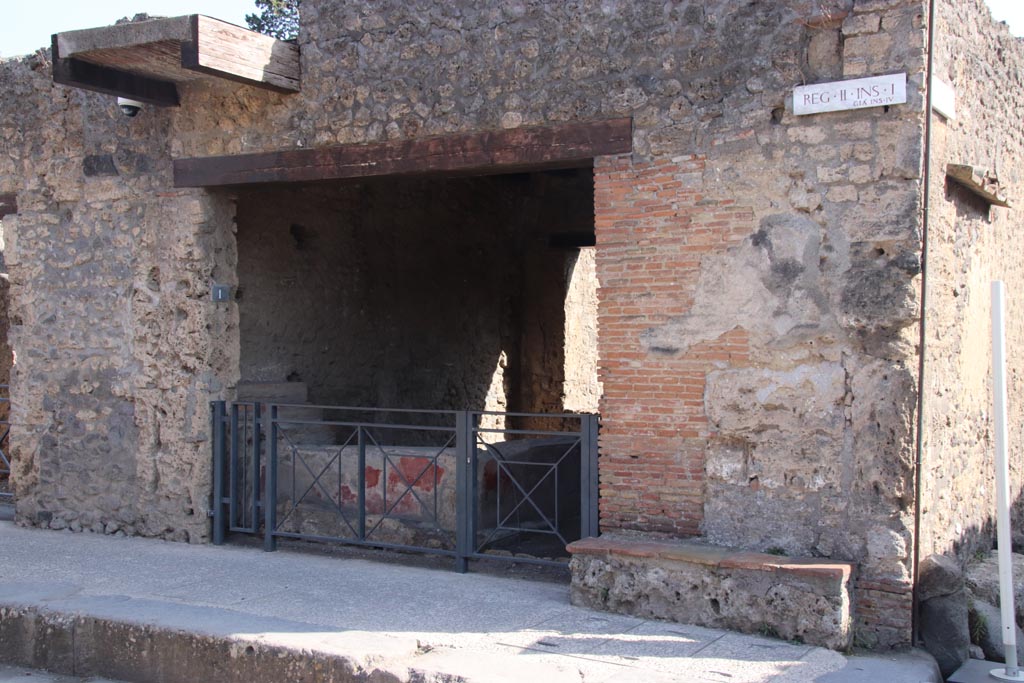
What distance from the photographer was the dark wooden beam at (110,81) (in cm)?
669

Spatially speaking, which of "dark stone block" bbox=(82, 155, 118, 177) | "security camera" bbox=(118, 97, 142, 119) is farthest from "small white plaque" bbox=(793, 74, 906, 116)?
"dark stone block" bbox=(82, 155, 118, 177)

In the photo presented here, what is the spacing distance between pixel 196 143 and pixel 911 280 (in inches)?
190

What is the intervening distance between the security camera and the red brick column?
138 inches

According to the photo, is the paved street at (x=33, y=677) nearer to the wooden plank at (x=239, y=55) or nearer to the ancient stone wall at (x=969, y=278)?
the wooden plank at (x=239, y=55)

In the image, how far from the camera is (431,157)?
6496mm

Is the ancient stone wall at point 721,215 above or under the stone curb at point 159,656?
above

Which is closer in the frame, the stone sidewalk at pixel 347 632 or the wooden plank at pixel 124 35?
the stone sidewalk at pixel 347 632

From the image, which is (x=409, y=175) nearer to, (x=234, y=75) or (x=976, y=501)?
(x=234, y=75)

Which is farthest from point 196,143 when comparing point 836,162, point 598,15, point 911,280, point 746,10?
point 911,280

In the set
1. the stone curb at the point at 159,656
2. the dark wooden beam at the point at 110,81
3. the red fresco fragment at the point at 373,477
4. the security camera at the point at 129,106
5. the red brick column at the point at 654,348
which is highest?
the dark wooden beam at the point at 110,81

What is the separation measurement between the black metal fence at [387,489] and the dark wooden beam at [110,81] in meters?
2.16

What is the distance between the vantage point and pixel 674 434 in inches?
227

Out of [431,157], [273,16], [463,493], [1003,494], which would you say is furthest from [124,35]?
[273,16]

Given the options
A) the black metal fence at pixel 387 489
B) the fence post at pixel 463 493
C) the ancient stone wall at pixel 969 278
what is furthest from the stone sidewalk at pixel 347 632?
the ancient stone wall at pixel 969 278
